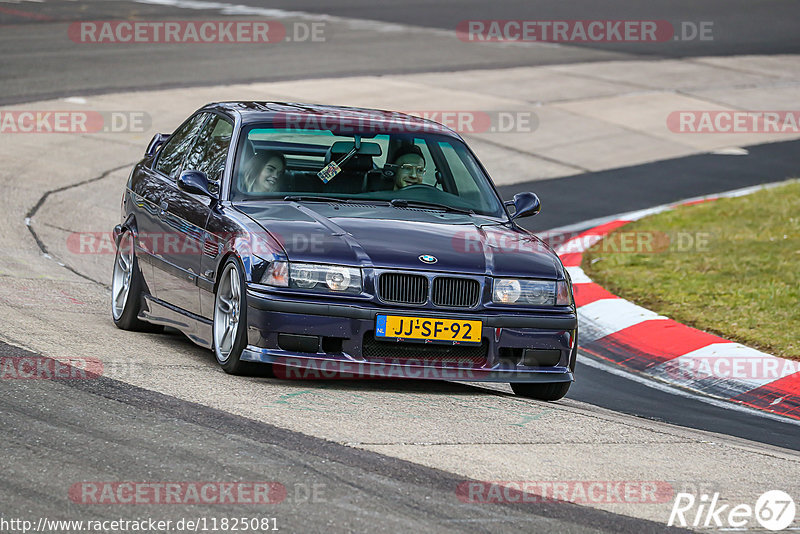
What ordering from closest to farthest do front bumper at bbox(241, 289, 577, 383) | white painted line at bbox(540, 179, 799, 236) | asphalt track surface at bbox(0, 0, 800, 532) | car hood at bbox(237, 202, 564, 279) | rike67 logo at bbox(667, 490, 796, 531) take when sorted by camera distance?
asphalt track surface at bbox(0, 0, 800, 532), rike67 logo at bbox(667, 490, 796, 531), front bumper at bbox(241, 289, 577, 383), car hood at bbox(237, 202, 564, 279), white painted line at bbox(540, 179, 799, 236)

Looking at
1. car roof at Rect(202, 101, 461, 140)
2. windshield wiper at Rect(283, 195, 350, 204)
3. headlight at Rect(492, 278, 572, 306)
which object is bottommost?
headlight at Rect(492, 278, 572, 306)

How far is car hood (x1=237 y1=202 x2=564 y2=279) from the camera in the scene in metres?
7.05

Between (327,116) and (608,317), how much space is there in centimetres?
325

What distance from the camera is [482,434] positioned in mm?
6277

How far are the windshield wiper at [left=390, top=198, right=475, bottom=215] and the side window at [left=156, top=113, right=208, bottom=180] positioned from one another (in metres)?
1.63

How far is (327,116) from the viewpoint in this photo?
8492mm

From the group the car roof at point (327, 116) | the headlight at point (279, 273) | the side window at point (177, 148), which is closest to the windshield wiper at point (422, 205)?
the car roof at point (327, 116)

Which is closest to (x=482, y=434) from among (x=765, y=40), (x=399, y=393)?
(x=399, y=393)

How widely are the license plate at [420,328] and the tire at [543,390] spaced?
0.83m

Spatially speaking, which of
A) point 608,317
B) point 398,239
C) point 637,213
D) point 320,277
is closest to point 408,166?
point 398,239

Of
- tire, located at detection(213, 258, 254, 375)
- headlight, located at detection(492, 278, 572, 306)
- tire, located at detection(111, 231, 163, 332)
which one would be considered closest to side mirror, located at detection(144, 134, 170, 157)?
tire, located at detection(111, 231, 163, 332)

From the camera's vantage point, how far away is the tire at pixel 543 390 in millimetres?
7609

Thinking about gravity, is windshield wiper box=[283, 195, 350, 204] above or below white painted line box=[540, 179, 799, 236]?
above

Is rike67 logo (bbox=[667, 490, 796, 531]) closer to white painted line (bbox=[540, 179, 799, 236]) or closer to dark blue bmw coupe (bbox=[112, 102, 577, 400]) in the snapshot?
dark blue bmw coupe (bbox=[112, 102, 577, 400])
